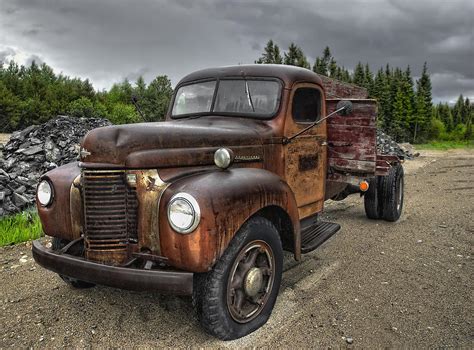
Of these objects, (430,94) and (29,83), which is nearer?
(29,83)

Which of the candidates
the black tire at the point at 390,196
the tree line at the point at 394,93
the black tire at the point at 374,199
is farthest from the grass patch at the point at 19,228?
the tree line at the point at 394,93

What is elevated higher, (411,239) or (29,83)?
(29,83)

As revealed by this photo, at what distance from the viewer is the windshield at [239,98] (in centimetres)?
412

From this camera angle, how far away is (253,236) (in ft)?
10.1

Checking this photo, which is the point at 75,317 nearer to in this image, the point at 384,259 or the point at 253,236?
the point at 253,236

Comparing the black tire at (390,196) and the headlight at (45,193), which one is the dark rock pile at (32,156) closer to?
the headlight at (45,193)

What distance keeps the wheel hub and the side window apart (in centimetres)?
174

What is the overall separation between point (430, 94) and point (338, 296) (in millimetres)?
63007

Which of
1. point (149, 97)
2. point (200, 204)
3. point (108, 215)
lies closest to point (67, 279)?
point (108, 215)

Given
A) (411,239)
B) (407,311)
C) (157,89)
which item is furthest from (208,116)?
(157,89)

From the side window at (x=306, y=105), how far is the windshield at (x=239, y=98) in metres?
0.27

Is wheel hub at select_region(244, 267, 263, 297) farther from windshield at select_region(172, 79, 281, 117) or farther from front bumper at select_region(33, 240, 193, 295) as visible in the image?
windshield at select_region(172, 79, 281, 117)

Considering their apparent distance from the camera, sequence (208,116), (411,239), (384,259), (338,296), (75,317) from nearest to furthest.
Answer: (75,317)
(338,296)
(208,116)
(384,259)
(411,239)

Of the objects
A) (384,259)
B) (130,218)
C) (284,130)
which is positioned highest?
(284,130)
